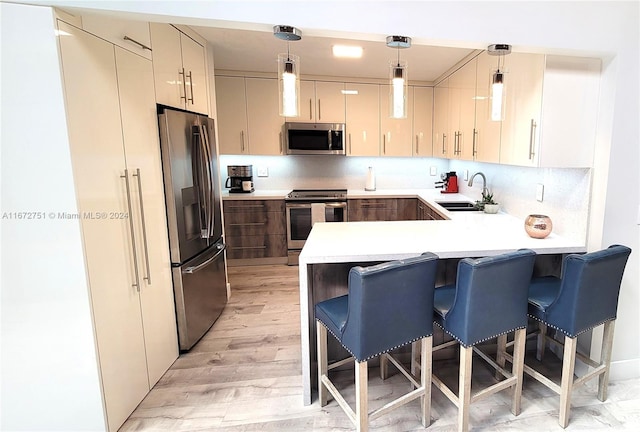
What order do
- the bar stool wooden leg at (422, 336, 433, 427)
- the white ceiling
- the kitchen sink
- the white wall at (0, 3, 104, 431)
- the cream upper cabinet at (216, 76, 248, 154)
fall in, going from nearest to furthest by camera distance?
the white wall at (0, 3, 104, 431) < the bar stool wooden leg at (422, 336, 433, 427) < the white ceiling < the kitchen sink < the cream upper cabinet at (216, 76, 248, 154)

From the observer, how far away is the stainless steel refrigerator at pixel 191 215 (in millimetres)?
2250

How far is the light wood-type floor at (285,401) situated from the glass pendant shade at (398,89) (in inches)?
64.8

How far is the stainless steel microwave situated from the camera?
14.0 feet

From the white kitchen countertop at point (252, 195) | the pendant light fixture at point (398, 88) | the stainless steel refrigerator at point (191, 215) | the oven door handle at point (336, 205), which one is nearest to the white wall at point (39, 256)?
the stainless steel refrigerator at point (191, 215)

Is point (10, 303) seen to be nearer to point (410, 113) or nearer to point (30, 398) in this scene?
point (30, 398)

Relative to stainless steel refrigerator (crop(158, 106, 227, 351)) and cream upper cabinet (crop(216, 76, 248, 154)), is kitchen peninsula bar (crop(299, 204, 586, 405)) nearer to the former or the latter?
stainless steel refrigerator (crop(158, 106, 227, 351))

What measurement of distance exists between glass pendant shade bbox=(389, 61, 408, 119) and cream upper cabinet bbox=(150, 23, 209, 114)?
1.50 metres

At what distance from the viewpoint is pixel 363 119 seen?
4414 millimetres

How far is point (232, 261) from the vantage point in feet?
14.4

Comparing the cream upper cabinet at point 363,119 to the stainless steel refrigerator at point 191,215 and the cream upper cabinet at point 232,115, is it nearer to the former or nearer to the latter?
the cream upper cabinet at point 232,115

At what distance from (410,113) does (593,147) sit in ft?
8.95

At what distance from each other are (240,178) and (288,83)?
304cm

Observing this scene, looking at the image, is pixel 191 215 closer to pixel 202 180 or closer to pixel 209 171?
pixel 202 180

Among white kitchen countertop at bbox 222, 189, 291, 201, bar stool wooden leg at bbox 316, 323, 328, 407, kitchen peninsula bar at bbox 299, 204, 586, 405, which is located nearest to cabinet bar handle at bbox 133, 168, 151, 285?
kitchen peninsula bar at bbox 299, 204, 586, 405
